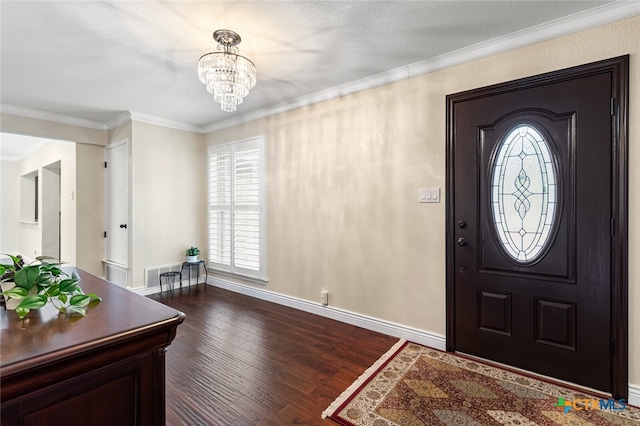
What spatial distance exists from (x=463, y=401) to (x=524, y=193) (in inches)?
60.6

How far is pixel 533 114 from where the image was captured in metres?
2.24

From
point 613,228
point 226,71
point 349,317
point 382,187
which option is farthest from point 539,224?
point 226,71

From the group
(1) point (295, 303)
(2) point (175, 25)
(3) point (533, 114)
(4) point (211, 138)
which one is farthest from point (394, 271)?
(4) point (211, 138)

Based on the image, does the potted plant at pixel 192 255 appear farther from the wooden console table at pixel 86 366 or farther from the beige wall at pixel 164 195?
the wooden console table at pixel 86 366

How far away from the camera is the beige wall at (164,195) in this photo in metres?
4.22

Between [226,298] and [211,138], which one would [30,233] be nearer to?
[211,138]

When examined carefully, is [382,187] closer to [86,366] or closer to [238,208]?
[238,208]

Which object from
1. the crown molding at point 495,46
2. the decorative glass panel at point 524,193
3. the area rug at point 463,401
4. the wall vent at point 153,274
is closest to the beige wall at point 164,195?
the wall vent at point 153,274

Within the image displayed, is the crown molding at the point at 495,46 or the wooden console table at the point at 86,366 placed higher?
the crown molding at the point at 495,46

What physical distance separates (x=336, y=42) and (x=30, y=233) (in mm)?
8231

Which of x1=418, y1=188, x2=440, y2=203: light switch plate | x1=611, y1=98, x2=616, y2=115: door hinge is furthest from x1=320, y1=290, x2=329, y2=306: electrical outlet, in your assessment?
x1=611, y1=98, x2=616, y2=115: door hinge

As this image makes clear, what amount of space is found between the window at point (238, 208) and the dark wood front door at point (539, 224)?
2488mm

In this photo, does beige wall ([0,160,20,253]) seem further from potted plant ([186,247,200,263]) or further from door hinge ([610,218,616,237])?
door hinge ([610,218,616,237])

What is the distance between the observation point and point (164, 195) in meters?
4.53
